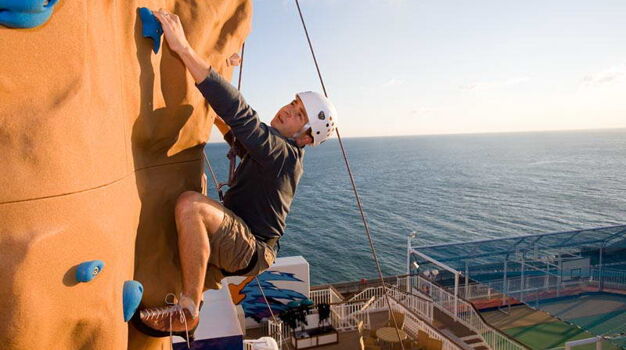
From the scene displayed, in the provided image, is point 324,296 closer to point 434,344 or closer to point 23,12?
point 434,344

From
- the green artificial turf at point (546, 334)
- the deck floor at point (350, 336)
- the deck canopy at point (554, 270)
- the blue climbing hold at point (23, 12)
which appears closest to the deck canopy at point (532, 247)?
the deck canopy at point (554, 270)

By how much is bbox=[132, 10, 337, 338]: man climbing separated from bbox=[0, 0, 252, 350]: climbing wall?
1.12 feet

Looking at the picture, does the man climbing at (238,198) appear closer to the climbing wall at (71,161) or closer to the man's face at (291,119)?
the man's face at (291,119)

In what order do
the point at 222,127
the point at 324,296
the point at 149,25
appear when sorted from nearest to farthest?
1. the point at 149,25
2. the point at 222,127
3. the point at 324,296

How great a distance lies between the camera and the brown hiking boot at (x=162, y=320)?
329 centimetres

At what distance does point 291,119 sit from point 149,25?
156 centimetres

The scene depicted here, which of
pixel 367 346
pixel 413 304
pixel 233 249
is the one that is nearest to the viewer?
pixel 233 249

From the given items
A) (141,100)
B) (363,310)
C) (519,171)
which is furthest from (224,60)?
(519,171)

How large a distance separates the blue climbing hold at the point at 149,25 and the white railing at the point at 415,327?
1170 centimetres

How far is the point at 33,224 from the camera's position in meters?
2.09

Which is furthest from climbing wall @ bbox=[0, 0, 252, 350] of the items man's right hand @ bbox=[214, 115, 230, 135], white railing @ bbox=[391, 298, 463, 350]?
white railing @ bbox=[391, 298, 463, 350]

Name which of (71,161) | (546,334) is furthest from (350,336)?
(71,161)

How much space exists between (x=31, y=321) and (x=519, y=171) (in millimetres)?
116928

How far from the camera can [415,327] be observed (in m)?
14.5
